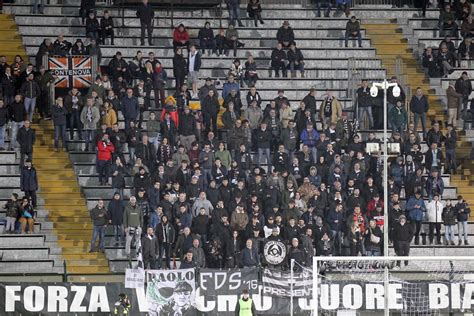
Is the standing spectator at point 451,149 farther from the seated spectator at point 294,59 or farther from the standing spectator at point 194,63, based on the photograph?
the standing spectator at point 194,63

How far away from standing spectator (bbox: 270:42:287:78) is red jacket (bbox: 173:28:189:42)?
10.1 feet

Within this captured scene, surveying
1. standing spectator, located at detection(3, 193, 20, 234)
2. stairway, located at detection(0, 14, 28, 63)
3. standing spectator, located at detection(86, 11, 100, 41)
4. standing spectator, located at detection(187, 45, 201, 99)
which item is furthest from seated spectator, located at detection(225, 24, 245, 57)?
Result: standing spectator, located at detection(3, 193, 20, 234)

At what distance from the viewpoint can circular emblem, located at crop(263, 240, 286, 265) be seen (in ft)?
152

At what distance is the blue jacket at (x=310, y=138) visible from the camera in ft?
169

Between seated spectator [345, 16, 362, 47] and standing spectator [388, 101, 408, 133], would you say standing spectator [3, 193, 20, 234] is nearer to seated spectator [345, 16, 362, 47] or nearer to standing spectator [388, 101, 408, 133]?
standing spectator [388, 101, 408, 133]

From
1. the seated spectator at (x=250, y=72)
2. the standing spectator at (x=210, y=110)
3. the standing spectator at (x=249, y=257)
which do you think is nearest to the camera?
the standing spectator at (x=249, y=257)

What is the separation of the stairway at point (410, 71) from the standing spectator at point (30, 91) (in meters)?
13.2

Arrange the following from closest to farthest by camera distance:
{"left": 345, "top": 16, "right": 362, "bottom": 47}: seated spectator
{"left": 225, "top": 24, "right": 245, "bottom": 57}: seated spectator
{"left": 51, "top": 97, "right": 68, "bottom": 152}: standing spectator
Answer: {"left": 51, "top": 97, "right": 68, "bottom": 152}: standing spectator, {"left": 225, "top": 24, "right": 245, "bottom": 57}: seated spectator, {"left": 345, "top": 16, "right": 362, "bottom": 47}: seated spectator

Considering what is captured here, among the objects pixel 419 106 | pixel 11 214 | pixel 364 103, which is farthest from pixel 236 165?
pixel 419 106

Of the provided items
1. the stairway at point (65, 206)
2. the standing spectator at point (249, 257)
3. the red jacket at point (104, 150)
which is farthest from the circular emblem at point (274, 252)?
the red jacket at point (104, 150)

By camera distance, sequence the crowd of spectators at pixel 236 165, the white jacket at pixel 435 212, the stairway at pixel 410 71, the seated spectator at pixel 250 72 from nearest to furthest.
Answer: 1. the crowd of spectators at pixel 236 165
2. the white jacket at pixel 435 212
3. the stairway at pixel 410 71
4. the seated spectator at pixel 250 72

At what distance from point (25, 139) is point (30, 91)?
244 cm

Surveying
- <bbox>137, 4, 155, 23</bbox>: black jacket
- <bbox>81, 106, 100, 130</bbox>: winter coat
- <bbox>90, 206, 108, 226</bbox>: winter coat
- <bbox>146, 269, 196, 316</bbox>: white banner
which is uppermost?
<bbox>137, 4, 155, 23</bbox>: black jacket

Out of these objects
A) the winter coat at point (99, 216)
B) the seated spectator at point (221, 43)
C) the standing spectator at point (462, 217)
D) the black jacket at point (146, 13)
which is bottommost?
the standing spectator at point (462, 217)
